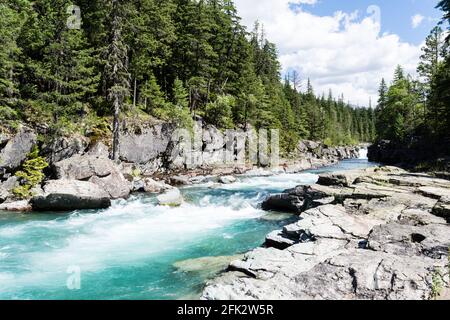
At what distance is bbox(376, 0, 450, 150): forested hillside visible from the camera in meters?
34.7

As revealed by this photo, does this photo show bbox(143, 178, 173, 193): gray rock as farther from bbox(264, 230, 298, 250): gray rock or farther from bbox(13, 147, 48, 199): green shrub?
bbox(264, 230, 298, 250): gray rock

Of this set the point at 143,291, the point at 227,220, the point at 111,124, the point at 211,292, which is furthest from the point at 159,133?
the point at 211,292

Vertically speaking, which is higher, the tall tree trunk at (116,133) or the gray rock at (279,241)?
the tall tree trunk at (116,133)

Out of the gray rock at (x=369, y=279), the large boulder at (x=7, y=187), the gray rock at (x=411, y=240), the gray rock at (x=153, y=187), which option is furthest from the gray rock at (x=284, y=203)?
the large boulder at (x=7, y=187)

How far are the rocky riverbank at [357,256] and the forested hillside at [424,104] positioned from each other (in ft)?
72.3

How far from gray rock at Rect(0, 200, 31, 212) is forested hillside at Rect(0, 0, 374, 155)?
5.08 meters

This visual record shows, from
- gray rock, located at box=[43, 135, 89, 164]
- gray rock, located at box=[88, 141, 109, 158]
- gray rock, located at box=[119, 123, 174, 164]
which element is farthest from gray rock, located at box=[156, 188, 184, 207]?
gray rock, located at box=[119, 123, 174, 164]

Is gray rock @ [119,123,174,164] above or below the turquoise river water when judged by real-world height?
above

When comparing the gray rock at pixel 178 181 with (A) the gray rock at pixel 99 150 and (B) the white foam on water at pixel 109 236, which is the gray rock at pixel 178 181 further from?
(B) the white foam on water at pixel 109 236

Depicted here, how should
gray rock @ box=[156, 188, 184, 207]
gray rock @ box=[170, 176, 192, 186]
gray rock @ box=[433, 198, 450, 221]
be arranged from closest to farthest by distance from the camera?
gray rock @ box=[433, 198, 450, 221]
gray rock @ box=[156, 188, 184, 207]
gray rock @ box=[170, 176, 192, 186]

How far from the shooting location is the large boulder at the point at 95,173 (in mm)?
22562

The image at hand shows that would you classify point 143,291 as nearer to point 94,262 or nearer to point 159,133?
point 94,262

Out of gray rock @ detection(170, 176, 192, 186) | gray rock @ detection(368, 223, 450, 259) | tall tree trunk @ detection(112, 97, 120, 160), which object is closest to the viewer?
gray rock @ detection(368, 223, 450, 259)

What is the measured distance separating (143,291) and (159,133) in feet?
82.9
